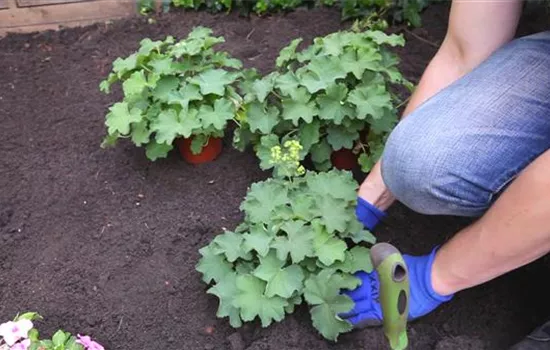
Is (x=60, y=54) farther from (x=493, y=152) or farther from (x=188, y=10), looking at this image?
(x=493, y=152)

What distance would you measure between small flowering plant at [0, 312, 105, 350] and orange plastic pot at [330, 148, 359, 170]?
0.86 metres

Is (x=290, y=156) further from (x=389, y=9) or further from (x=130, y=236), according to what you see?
(x=389, y=9)

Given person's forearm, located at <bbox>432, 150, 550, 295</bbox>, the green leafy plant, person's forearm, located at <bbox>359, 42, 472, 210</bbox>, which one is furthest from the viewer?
the green leafy plant

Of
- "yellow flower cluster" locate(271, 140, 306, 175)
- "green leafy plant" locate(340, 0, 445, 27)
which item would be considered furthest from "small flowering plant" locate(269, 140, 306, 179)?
"green leafy plant" locate(340, 0, 445, 27)

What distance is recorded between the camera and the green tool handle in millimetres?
1455

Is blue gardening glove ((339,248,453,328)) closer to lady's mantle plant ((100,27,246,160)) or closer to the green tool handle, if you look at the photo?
the green tool handle

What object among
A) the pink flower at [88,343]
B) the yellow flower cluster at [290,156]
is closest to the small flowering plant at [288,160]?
the yellow flower cluster at [290,156]

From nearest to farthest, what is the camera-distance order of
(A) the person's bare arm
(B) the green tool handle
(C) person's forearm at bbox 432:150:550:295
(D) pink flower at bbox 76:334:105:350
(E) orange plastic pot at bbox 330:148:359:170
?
(C) person's forearm at bbox 432:150:550:295
(B) the green tool handle
(D) pink flower at bbox 76:334:105:350
(A) the person's bare arm
(E) orange plastic pot at bbox 330:148:359:170

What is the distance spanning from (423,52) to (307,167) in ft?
2.58

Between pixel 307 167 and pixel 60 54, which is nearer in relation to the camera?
pixel 307 167

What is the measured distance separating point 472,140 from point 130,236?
37.3 inches

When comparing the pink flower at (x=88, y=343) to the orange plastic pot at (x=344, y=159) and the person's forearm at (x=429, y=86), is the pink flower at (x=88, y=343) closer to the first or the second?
the person's forearm at (x=429, y=86)

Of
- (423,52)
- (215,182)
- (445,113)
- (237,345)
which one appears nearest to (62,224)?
(215,182)

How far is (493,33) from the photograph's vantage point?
1715 mm
